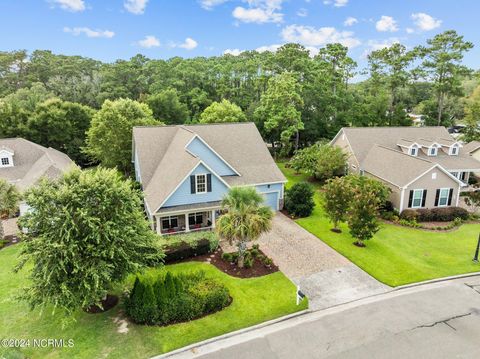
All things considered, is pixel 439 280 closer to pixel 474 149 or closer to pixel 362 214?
pixel 362 214

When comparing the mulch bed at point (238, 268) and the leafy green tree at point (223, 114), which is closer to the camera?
the mulch bed at point (238, 268)

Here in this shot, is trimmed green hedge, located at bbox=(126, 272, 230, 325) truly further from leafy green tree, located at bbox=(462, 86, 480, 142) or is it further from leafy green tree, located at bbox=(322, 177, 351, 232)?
leafy green tree, located at bbox=(462, 86, 480, 142)

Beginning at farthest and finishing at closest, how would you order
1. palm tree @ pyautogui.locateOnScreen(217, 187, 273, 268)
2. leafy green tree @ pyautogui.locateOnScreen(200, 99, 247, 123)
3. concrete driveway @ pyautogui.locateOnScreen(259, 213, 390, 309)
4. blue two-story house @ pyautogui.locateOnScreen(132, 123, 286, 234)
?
leafy green tree @ pyautogui.locateOnScreen(200, 99, 247, 123)
blue two-story house @ pyautogui.locateOnScreen(132, 123, 286, 234)
palm tree @ pyautogui.locateOnScreen(217, 187, 273, 268)
concrete driveway @ pyautogui.locateOnScreen(259, 213, 390, 309)

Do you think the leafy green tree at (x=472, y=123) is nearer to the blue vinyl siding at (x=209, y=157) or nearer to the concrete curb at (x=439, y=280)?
the concrete curb at (x=439, y=280)

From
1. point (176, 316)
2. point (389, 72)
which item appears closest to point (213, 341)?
point (176, 316)

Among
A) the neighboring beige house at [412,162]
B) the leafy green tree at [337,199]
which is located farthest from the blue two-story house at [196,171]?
the neighboring beige house at [412,162]

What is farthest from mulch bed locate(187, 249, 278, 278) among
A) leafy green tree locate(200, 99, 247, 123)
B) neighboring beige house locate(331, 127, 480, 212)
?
leafy green tree locate(200, 99, 247, 123)

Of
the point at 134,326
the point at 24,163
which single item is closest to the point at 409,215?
the point at 134,326
